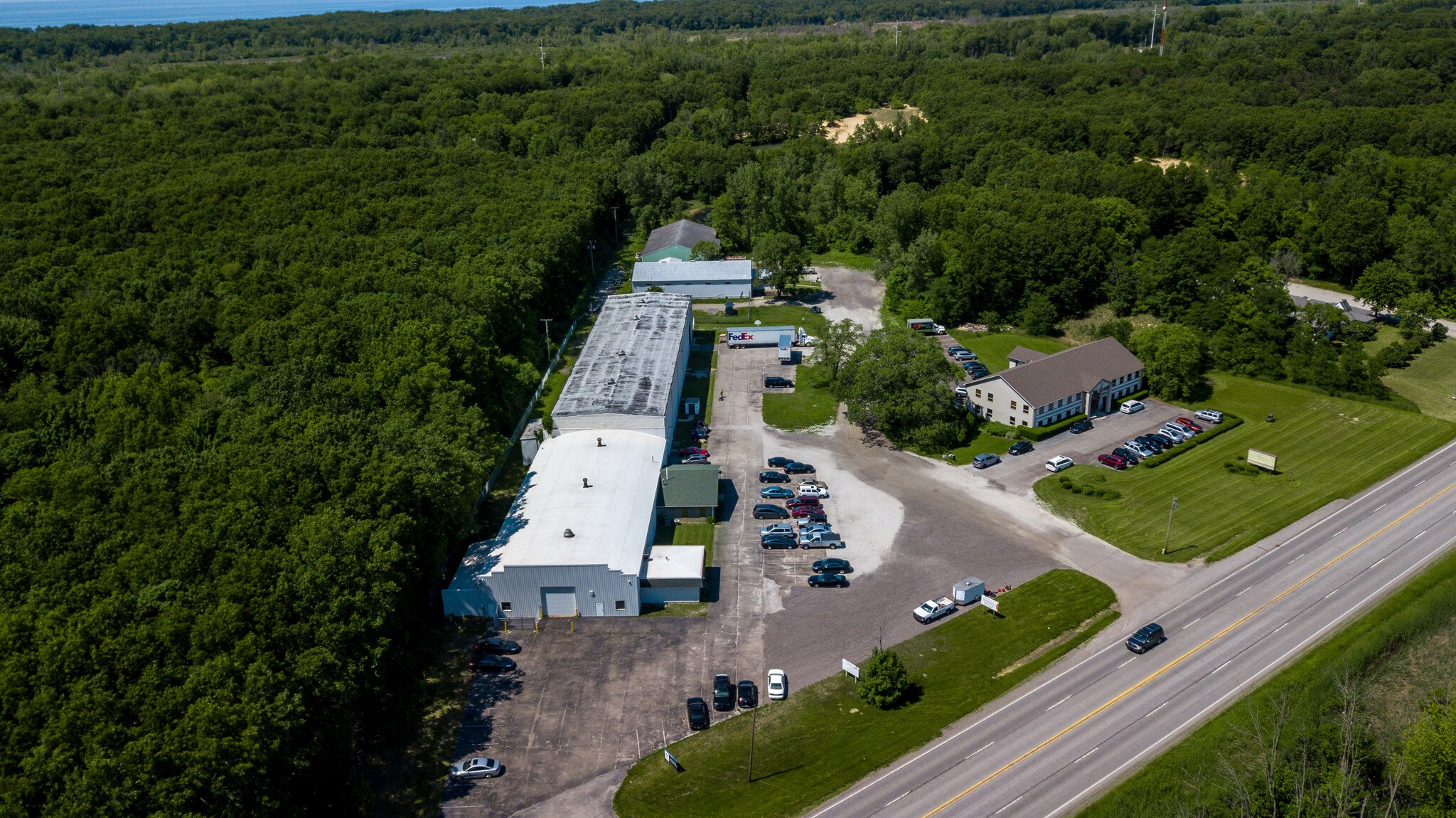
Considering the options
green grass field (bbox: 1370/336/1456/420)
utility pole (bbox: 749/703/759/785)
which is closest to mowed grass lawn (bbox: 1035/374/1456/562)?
green grass field (bbox: 1370/336/1456/420)

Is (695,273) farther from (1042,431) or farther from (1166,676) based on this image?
(1166,676)

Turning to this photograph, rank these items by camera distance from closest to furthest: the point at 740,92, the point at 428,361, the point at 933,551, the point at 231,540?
the point at 231,540 < the point at 933,551 < the point at 428,361 < the point at 740,92

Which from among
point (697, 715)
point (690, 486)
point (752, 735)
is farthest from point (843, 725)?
point (690, 486)

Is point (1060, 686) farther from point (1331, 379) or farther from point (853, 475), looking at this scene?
point (1331, 379)

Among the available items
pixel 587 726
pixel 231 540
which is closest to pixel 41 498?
pixel 231 540

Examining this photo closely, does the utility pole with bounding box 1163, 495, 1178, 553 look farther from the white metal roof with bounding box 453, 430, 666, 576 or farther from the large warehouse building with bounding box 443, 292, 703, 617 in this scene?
the white metal roof with bounding box 453, 430, 666, 576
